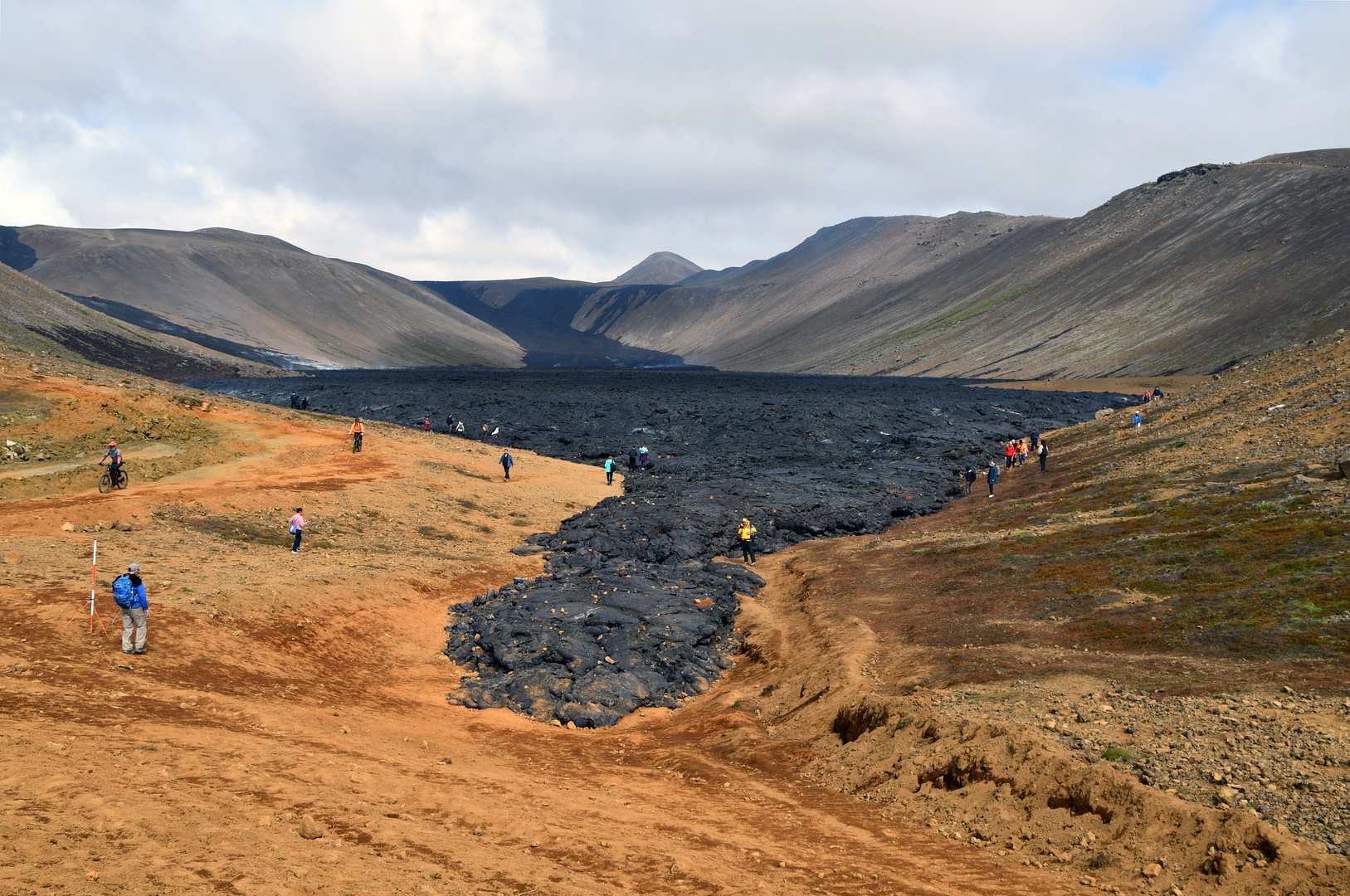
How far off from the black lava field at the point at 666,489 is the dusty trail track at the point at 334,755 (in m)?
1.35

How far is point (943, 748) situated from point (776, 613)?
527 inches

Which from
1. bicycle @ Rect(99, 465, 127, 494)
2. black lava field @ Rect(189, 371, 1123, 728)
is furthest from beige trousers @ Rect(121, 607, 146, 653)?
bicycle @ Rect(99, 465, 127, 494)

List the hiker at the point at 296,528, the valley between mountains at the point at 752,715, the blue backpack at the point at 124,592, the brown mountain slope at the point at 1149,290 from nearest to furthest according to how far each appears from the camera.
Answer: the valley between mountains at the point at 752,715
the blue backpack at the point at 124,592
the hiker at the point at 296,528
the brown mountain slope at the point at 1149,290

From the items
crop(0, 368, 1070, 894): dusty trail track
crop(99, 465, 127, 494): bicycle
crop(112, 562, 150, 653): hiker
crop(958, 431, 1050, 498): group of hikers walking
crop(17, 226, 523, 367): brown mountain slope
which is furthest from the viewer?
crop(17, 226, 523, 367): brown mountain slope

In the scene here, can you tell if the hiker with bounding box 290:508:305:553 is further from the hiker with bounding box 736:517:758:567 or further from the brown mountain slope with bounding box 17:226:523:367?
the brown mountain slope with bounding box 17:226:523:367

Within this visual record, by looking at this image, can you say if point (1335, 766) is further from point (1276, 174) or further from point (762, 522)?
point (1276, 174)

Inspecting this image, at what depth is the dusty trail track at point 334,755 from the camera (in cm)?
935

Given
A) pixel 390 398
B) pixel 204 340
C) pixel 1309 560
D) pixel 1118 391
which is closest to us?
pixel 1309 560

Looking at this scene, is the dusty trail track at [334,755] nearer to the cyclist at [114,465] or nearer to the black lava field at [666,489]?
the cyclist at [114,465]

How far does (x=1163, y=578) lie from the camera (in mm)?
22641

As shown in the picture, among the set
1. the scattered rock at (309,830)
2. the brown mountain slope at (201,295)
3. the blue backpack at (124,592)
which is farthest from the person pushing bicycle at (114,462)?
the brown mountain slope at (201,295)

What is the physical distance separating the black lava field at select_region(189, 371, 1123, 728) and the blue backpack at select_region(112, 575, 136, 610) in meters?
7.39

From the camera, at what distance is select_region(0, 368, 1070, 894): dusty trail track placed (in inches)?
368

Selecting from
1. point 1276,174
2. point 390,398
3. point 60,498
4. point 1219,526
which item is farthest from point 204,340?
point 1276,174
